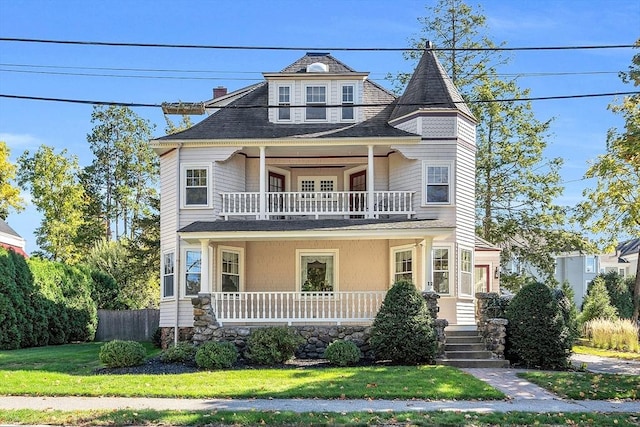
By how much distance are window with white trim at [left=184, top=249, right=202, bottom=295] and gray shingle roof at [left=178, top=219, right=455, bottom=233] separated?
1298mm

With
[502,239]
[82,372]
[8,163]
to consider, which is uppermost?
[8,163]

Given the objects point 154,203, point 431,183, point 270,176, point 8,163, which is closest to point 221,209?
point 270,176

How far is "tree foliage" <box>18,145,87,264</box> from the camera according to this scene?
38.9 meters

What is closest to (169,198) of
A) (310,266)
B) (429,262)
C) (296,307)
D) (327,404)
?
(310,266)

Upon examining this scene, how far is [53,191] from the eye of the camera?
3934 cm

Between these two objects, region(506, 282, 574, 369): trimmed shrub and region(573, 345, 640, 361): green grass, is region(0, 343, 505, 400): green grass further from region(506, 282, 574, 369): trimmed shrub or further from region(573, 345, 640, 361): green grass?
region(573, 345, 640, 361): green grass

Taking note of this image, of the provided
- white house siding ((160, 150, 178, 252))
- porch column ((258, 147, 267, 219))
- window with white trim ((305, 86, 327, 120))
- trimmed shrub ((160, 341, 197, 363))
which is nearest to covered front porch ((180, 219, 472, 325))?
porch column ((258, 147, 267, 219))

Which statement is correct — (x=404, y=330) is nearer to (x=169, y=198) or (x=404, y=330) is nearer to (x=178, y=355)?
(x=178, y=355)

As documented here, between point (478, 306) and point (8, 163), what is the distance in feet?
96.1

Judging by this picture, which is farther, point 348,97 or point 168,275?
point 348,97

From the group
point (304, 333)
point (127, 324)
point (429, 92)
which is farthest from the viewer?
point (127, 324)

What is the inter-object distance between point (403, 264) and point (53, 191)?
23927 mm

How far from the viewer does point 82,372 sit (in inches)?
682

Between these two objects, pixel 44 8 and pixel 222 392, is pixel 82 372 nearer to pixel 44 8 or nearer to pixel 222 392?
pixel 222 392
